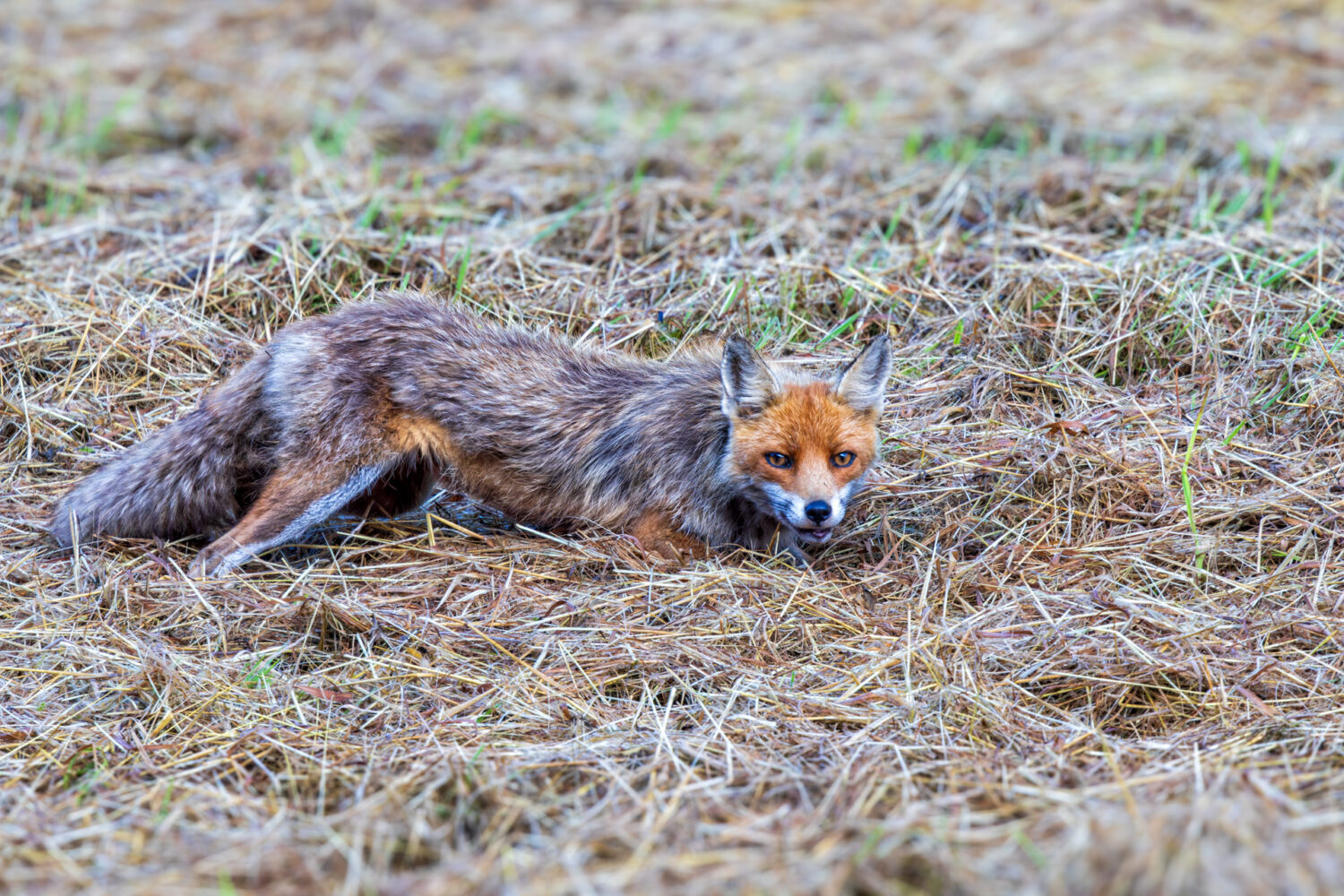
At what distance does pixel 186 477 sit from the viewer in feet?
19.0

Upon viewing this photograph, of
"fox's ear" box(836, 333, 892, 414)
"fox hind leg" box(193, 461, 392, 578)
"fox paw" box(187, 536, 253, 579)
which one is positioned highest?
"fox's ear" box(836, 333, 892, 414)

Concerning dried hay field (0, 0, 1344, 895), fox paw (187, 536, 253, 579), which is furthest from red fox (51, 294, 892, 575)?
dried hay field (0, 0, 1344, 895)

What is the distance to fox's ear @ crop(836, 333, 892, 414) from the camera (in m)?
5.58

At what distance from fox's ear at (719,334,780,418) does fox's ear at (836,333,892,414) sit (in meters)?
0.32

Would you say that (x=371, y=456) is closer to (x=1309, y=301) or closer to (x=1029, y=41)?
(x=1309, y=301)

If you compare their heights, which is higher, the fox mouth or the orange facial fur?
the orange facial fur

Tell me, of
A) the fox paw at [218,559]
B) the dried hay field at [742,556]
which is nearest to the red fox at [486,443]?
the fox paw at [218,559]

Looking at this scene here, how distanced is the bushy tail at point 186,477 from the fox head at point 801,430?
2.22m

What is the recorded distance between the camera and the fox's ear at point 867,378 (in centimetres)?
558

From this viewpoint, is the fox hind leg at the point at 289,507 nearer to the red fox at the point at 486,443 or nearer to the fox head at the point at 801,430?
the red fox at the point at 486,443

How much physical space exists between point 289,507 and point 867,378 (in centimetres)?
272

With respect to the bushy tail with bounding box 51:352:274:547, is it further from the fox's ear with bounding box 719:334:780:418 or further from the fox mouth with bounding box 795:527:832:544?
the fox mouth with bounding box 795:527:832:544

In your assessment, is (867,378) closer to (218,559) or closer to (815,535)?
(815,535)

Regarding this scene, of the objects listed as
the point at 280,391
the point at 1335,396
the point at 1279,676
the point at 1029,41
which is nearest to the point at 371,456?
the point at 280,391
